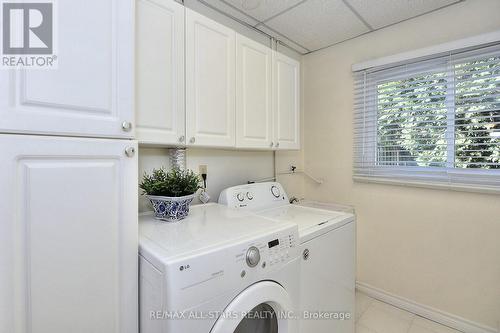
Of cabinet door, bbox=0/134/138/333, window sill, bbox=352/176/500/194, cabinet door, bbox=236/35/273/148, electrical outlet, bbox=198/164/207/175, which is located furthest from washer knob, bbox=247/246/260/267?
window sill, bbox=352/176/500/194

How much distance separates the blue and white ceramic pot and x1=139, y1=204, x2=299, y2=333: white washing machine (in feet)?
0.15

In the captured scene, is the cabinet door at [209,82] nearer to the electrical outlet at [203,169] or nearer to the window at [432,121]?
the electrical outlet at [203,169]

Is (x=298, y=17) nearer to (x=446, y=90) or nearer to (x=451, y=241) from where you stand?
(x=446, y=90)

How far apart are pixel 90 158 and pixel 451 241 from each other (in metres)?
2.32

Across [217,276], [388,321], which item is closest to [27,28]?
[217,276]

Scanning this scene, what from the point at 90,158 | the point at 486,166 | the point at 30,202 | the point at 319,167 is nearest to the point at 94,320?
the point at 30,202

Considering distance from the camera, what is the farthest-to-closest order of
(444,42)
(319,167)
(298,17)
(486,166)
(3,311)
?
1. (319,167)
2. (298,17)
3. (444,42)
4. (486,166)
5. (3,311)

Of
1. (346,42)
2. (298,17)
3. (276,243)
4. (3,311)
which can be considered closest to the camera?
(3,311)

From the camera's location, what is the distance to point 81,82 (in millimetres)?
804

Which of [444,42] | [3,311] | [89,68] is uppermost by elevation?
[444,42]

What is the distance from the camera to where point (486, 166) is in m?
1.65

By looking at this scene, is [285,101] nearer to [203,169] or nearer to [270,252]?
[203,169]

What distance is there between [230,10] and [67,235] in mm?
1834

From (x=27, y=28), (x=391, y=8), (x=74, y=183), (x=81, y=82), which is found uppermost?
(x=391, y=8)
